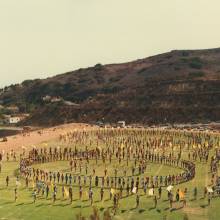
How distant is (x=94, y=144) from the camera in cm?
8312

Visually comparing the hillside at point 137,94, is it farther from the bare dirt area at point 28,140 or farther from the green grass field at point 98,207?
→ the green grass field at point 98,207

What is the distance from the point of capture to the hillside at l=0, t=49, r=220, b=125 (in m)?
127

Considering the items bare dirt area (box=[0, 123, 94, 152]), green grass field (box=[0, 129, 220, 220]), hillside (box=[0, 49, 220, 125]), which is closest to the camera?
green grass field (box=[0, 129, 220, 220])

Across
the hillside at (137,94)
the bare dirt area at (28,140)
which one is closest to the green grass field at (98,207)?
the bare dirt area at (28,140)

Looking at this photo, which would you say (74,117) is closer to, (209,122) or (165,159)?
(209,122)

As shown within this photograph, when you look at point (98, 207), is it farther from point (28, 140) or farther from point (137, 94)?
point (137, 94)

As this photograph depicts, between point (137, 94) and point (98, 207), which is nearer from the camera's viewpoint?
point (98, 207)

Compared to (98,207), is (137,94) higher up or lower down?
higher up

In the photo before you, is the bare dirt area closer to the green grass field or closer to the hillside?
the hillside

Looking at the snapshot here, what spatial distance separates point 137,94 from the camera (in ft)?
474

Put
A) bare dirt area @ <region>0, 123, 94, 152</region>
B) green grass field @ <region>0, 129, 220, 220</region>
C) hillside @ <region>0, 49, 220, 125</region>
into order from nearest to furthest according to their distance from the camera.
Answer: green grass field @ <region>0, 129, 220, 220</region>, bare dirt area @ <region>0, 123, 94, 152</region>, hillside @ <region>0, 49, 220, 125</region>

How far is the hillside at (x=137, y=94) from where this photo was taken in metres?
127

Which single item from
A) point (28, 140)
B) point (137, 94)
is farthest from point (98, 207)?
point (137, 94)

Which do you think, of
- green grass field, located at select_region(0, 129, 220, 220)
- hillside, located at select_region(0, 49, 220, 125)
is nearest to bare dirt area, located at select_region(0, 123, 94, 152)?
hillside, located at select_region(0, 49, 220, 125)
